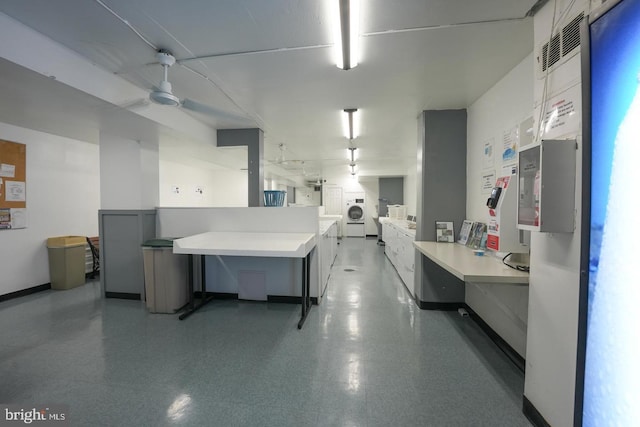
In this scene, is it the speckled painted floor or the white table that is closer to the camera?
the speckled painted floor

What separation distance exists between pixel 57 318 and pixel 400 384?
409 cm

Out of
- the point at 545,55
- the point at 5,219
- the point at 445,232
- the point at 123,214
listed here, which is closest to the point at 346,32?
the point at 545,55

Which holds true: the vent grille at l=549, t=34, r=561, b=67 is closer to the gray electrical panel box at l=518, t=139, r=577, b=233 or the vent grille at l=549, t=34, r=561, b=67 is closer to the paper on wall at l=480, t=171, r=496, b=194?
the gray electrical panel box at l=518, t=139, r=577, b=233

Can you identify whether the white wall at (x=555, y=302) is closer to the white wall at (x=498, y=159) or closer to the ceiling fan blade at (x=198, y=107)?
the white wall at (x=498, y=159)

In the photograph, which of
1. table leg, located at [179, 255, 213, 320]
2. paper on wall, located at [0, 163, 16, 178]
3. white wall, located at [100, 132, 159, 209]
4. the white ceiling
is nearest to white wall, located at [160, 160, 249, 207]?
white wall, located at [100, 132, 159, 209]

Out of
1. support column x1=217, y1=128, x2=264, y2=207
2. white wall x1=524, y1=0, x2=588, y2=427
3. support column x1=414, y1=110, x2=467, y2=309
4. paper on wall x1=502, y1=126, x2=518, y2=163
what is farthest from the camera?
support column x1=217, y1=128, x2=264, y2=207

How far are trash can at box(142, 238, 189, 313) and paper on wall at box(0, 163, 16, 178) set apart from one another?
2.54 metres

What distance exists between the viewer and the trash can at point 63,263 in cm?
404

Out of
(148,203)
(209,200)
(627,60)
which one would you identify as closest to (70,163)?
(148,203)

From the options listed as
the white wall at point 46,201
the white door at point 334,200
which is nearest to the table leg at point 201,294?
the white wall at point 46,201

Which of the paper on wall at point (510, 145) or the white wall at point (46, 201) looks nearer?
the paper on wall at point (510, 145)

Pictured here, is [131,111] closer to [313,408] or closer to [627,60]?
[313,408]

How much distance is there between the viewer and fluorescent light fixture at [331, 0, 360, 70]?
162 cm

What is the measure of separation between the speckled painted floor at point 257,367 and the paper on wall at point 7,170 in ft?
6.38
